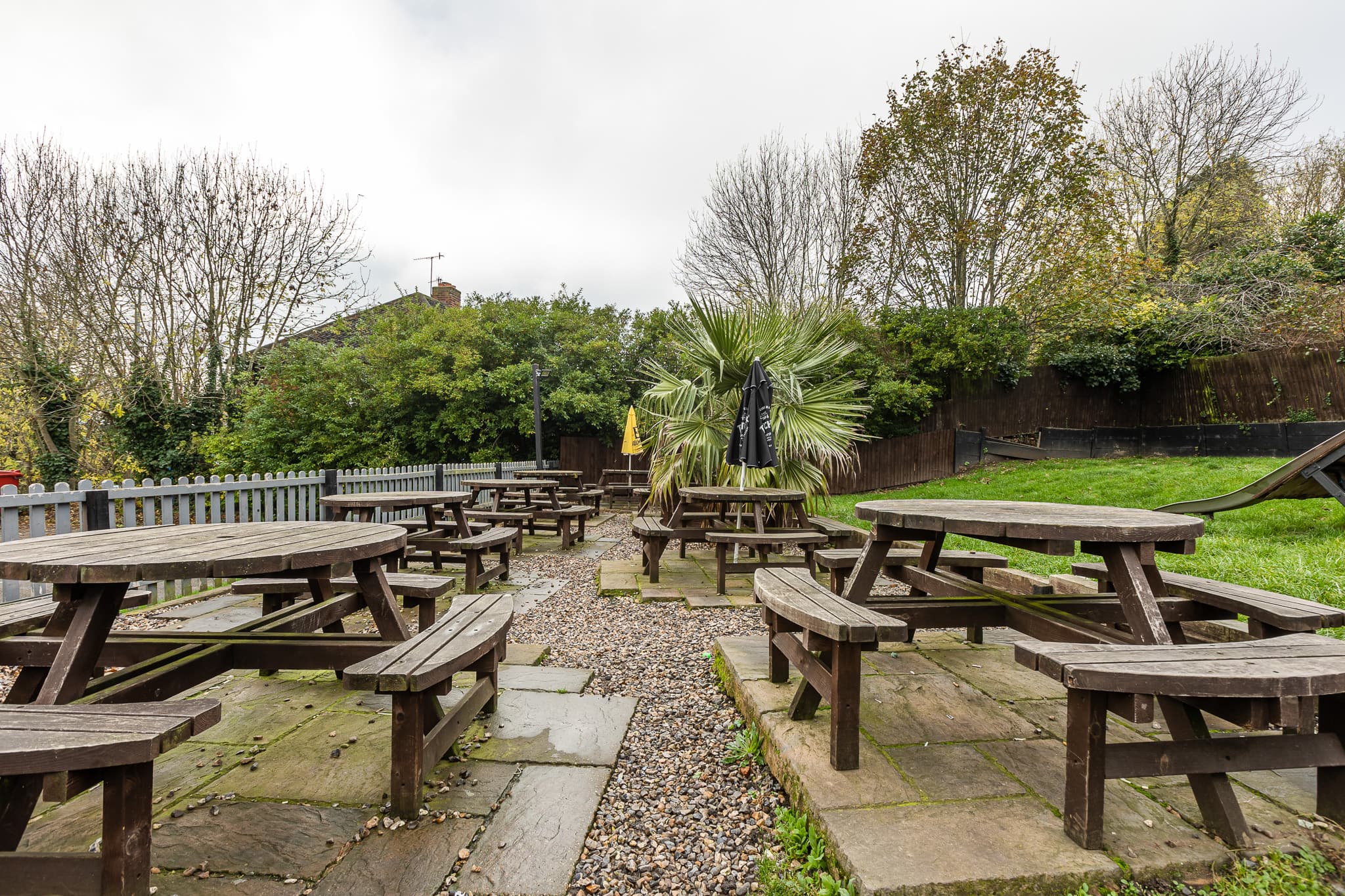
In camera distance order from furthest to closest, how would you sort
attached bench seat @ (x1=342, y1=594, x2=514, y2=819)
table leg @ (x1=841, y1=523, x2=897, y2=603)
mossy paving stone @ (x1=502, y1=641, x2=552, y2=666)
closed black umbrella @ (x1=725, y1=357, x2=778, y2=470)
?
closed black umbrella @ (x1=725, y1=357, x2=778, y2=470)
mossy paving stone @ (x1=502, y1=641, x2=552, y2=666)
table leg @ (x1=841, y1=523, x2=897, y2=603)
attached bench seat @ (x1=342, y1=594, x2=514, y2=819)

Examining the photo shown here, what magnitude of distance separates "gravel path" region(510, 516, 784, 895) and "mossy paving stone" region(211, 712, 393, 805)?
27.8 inches

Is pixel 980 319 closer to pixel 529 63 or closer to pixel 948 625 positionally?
pixel 529 63

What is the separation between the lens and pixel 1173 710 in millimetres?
1522

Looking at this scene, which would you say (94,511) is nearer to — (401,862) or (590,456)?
(401,862)

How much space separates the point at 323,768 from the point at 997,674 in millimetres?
2574

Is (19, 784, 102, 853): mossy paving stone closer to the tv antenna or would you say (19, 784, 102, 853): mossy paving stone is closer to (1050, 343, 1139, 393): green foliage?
(1050, 343, 1139, 393): green foliage

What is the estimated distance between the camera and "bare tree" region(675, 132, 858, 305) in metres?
14.9

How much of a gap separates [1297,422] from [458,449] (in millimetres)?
15736

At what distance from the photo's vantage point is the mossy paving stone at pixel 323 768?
1.70 meters

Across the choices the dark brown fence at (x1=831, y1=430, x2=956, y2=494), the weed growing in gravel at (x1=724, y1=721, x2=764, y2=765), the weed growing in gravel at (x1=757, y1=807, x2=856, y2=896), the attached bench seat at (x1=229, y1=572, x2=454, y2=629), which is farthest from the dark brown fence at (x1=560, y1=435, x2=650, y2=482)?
the weed growing in gravel at (x1=757, y1=807, x2=856, y2=896)

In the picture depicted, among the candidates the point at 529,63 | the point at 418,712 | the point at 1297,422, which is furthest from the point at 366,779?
the point at 1297,422

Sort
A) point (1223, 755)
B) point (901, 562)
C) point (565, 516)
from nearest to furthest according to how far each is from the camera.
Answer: point (1223, 755), point (901, 562), point (565, 516)

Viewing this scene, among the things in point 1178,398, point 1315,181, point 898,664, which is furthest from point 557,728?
point 1315,181

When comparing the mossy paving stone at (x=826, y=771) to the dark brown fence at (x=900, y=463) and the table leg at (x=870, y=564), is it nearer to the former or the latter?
the table leg at (x=870, y=564)
